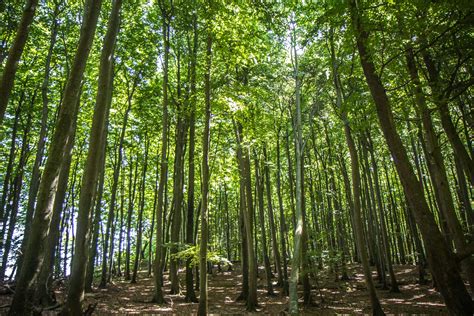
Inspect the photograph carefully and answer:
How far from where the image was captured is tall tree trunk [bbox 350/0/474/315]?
4898 mm

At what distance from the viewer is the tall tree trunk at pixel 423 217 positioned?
490 centimetres

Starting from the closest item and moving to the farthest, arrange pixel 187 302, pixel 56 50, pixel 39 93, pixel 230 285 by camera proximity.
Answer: pixel 187 302
pixel 56 50
pixel 39 93
pixel 230 285

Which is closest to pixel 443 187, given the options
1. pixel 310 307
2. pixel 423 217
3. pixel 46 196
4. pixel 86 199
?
pixel 423 217

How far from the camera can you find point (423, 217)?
530 cm

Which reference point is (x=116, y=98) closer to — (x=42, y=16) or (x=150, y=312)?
(x=42, y=16)

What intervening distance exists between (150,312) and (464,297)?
8307mm

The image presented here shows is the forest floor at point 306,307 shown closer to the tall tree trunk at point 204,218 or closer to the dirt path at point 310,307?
the dirt path at point 310,307

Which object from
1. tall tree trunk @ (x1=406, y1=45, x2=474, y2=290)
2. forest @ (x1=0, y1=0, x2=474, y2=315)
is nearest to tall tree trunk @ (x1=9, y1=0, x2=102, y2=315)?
forest @ (x1=0, y1=0, x2=474, y2=315)

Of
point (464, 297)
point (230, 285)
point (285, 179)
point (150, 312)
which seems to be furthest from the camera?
point (285, 179)

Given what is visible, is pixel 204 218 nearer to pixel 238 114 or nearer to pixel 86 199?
pixel 86 199

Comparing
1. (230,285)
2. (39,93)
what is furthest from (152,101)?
(230,285)

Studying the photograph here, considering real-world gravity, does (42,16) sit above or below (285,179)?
above

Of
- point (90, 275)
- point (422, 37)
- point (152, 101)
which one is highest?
point (152, 101)

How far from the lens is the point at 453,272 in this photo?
496cm
